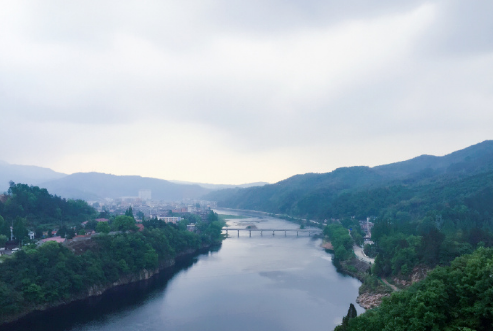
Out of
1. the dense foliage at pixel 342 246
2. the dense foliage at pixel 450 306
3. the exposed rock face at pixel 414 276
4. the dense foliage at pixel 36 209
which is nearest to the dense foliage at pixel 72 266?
the dense foliage at pixel 36 209

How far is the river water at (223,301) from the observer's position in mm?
15008

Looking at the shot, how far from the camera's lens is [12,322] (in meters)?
14.8

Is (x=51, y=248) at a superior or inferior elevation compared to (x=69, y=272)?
superior

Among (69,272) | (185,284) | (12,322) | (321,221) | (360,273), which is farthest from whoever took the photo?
(321,221)

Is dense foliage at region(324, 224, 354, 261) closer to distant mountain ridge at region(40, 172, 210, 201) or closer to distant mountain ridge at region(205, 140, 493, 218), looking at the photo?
distant mountain ridge at region(205, 140, 493, 218)

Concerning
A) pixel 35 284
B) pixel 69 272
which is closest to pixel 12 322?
pixel 35 284

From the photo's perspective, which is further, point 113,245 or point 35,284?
point 113,245

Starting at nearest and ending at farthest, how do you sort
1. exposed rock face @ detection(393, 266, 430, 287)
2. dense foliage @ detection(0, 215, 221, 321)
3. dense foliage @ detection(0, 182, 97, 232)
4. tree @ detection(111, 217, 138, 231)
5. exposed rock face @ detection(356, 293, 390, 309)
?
dense foliage @ detection(0, 215, 221, 321) → exposed rock face @ detection(356, 293, 390, 309) → exposed rock face @ detection(393, 266, 430, 287) → tree @ detection(111, 217, 138, 231) → dense foliage @ detection(0, 182, 97, 232)

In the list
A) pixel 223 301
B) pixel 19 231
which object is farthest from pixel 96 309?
pixel 19 231

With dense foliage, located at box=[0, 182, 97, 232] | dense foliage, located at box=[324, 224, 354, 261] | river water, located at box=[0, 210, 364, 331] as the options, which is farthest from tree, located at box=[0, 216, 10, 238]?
dense foliage, located at box=[324, 224, 354, 261]

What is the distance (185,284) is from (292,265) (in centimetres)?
821

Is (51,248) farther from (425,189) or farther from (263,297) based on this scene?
(425,189)

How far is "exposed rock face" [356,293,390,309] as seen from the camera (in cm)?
1670

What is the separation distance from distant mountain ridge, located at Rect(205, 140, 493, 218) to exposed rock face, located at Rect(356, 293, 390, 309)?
3504 centimetres
